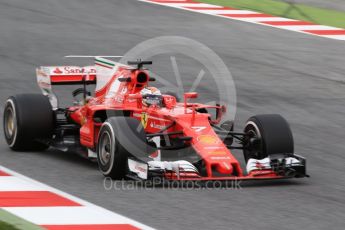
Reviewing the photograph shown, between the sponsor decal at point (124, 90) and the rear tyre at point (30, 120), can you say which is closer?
the sponsor decal at point (124, 90)

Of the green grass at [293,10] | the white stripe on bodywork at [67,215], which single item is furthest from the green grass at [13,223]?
the green grass at [293,10]

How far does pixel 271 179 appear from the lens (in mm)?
10844

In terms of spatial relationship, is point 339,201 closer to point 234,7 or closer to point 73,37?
point 73,37

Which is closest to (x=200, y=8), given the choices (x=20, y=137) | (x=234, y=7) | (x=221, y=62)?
(x=234, y=7)

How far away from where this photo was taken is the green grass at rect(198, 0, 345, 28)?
23.7 meters

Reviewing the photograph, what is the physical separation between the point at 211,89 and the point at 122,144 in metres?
6.87

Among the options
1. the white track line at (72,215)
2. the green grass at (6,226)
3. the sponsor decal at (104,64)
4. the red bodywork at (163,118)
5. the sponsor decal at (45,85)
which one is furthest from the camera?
the sponsor decal at (45,85)

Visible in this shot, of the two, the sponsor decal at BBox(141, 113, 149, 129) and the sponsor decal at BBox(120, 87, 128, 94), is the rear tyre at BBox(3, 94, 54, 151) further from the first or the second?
the sponsor decal at BBox(141, 113, 149, 129)

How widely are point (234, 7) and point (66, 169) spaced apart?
1357 centimetres

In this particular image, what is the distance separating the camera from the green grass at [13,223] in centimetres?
823

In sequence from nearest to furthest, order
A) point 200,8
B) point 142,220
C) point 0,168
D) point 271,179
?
point 142,220 → point 271,179 → point 0,168 → point 200,8

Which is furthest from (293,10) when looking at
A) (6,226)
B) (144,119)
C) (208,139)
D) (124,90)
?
(6,226)

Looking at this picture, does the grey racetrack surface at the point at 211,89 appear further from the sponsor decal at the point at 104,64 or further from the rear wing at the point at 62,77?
the sponsor decal at the point at 104,64

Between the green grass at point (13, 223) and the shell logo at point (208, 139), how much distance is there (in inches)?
98.2
